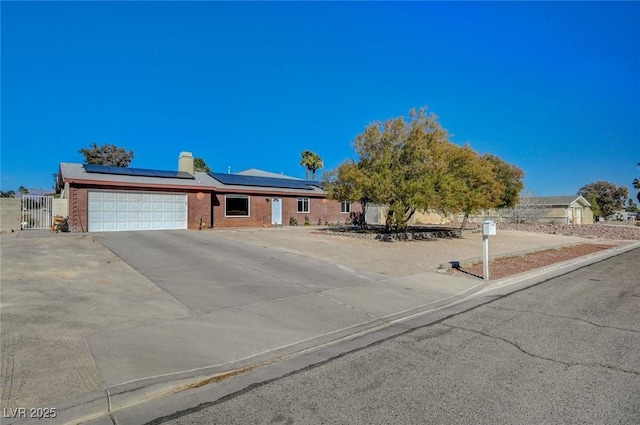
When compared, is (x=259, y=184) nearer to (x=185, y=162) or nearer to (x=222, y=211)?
(x=222, y=211)

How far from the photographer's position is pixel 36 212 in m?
21.7

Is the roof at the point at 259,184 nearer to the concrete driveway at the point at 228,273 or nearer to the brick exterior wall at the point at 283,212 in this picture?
the brick exterior wall at the point at 283,212

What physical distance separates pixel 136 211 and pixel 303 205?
12.3 metres

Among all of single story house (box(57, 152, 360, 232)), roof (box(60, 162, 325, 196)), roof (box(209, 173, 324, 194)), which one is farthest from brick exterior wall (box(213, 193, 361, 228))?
roof (box(209, 173, 324, 194))

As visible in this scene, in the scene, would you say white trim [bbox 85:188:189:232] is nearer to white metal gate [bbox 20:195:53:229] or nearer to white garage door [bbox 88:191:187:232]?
white garage door [bbox 88:191:187:232]

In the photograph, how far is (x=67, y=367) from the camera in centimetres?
402

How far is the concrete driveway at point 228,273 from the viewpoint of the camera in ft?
24.0

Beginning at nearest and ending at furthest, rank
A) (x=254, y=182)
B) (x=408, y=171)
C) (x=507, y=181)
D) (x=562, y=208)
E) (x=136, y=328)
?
(x=136, y=328) → (x=408, y=171) → (x=254, y=182) → (x=507, y=181) → (x=562, y=208)

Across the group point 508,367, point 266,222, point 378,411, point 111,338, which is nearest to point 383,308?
point 508,367

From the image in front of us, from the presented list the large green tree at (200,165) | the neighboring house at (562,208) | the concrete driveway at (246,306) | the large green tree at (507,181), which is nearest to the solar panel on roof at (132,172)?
the concrete driveway at (246,306)

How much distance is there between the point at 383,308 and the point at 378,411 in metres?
3.63

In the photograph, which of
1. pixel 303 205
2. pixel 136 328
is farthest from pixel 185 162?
pixel 136 328

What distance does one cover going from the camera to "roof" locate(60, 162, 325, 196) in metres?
20.4

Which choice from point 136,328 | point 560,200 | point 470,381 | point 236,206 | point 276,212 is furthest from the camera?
point 560,200
